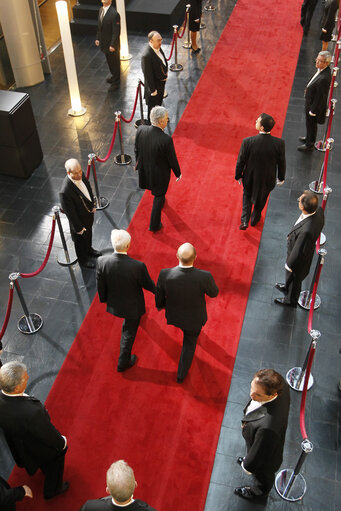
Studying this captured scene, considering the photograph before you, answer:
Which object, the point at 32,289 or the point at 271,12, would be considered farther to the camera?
the point at 271,12

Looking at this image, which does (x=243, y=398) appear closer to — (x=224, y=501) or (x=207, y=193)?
(x=224, y=501)

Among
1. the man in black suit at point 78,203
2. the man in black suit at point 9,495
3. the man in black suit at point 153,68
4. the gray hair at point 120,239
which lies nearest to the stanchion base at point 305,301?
the gray hair at point 120,239

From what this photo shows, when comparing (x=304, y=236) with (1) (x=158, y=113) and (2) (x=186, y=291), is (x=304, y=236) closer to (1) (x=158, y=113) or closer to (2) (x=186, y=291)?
(2) (x=186, y=291)

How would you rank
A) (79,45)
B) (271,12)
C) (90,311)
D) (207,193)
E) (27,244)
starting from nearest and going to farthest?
(90,311)
(27,244)
(207,193)
(79,45)
(271,12)

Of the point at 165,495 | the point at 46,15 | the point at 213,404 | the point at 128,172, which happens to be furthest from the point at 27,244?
the point at 46,15

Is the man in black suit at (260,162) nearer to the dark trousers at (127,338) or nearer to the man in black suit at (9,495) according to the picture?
the dark trousers at (127,338)

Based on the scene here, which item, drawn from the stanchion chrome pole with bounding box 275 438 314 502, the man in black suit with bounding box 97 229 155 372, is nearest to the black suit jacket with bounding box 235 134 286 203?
the man in black suit with bounding box 97 229 155 372

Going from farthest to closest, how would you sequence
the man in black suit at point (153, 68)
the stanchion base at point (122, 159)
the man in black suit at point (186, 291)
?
the stanchion base at point (122, 159) < the man in black suit at point (153, 68) < the man in black suit at point (186, 291)

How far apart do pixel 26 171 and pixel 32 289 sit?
240cm

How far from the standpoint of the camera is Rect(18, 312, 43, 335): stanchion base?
5660mm

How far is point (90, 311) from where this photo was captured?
588 cm

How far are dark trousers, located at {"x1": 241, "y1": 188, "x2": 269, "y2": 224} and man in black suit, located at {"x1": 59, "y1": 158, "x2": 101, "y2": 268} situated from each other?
6.80 ft

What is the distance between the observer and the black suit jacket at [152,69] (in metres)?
7.64

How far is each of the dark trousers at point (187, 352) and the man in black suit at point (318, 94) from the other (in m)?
4.29
